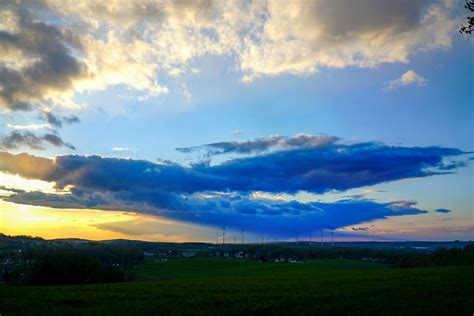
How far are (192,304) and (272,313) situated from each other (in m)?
5.08

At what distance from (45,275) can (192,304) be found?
69.8 metres

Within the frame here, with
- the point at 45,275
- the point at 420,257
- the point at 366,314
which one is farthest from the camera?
the point at 420,257

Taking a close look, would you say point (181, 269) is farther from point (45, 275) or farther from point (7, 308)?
point (7, 308)

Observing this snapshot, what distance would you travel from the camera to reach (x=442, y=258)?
129125mm

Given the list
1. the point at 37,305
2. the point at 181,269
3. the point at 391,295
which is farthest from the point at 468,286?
the point at 181,269

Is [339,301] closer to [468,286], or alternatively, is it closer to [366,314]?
[366,314]

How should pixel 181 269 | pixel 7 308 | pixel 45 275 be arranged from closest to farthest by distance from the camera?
pixel 7 308 < pixel 45 275 < pixel 181 269

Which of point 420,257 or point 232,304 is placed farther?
point 420,257

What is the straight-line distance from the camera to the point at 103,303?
944 inches

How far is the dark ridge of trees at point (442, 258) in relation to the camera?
120494mm

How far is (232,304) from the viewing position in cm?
2238

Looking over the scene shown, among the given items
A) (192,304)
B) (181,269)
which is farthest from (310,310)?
(181,269)

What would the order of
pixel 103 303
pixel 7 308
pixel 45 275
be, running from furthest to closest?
pixel 45 275 < pixel 103 303 < pixel 7 308

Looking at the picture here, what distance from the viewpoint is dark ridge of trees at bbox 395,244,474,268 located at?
12049 centimetres
